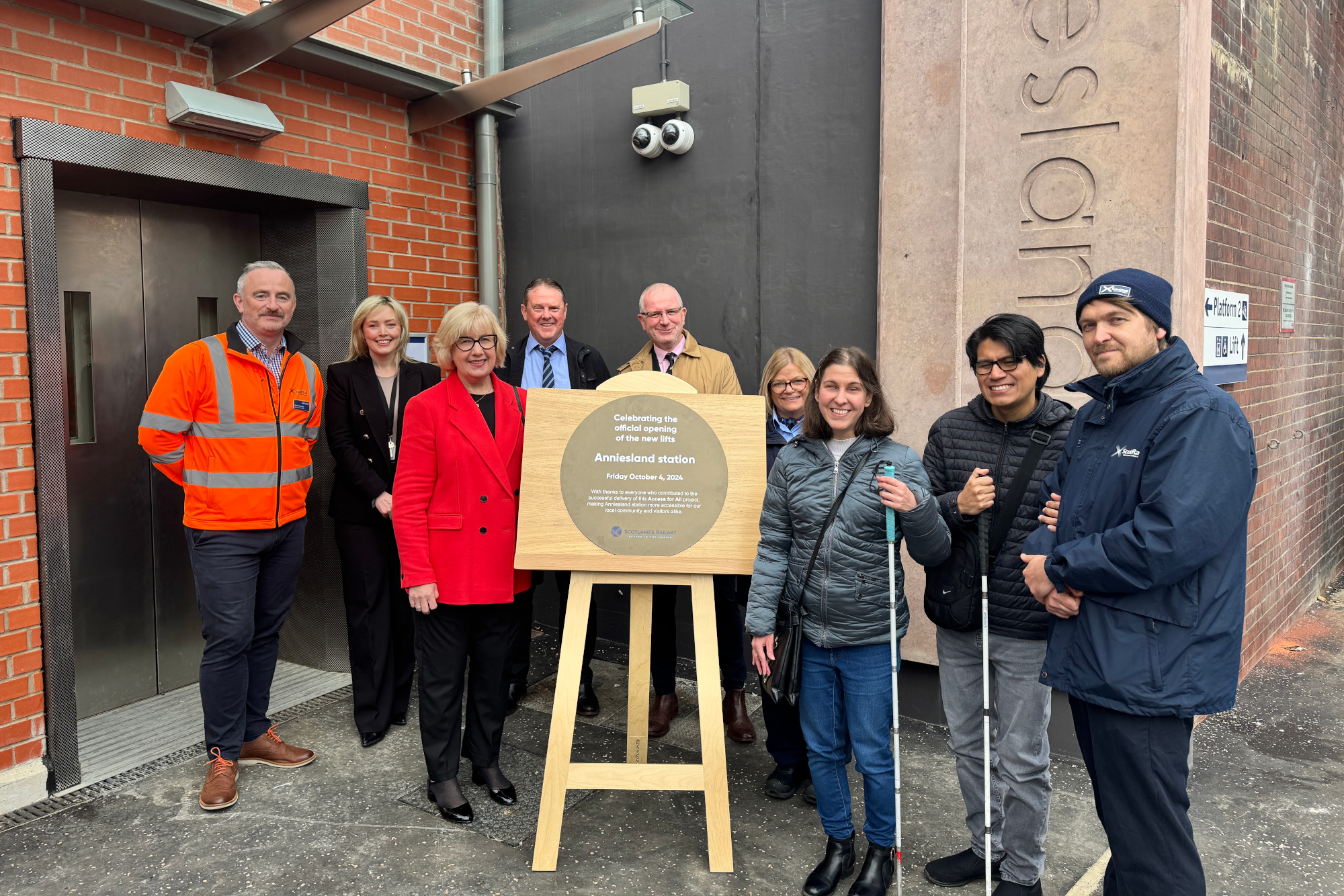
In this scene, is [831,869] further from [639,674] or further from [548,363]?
[548,363]

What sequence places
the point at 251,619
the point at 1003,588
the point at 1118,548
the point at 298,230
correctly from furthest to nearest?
the point at 298,230, the point at 251,619, the point at 1003,588, the point at 1118,548

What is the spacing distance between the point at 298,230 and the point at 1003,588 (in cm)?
413

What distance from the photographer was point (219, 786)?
355cm

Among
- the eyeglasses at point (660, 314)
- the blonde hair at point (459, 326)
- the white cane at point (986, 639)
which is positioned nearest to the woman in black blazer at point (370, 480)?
the blonde hair at point (459, 326)

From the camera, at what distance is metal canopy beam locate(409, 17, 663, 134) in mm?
4750

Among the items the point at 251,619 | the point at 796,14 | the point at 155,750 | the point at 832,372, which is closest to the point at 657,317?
the point at 832,372

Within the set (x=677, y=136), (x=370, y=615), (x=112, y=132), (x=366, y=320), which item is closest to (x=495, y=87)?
(x=677, y=136)

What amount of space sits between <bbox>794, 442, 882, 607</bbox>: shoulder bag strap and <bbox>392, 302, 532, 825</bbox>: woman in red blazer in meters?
1.12

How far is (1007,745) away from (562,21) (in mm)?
4095

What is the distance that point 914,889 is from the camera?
2.93 meters

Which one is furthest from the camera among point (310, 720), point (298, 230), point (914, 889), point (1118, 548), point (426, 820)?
point (298, 230)

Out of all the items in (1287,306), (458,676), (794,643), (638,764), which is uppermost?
(1287,306)

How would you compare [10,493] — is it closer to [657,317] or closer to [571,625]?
[571,625]

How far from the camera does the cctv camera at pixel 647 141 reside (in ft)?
16.6
